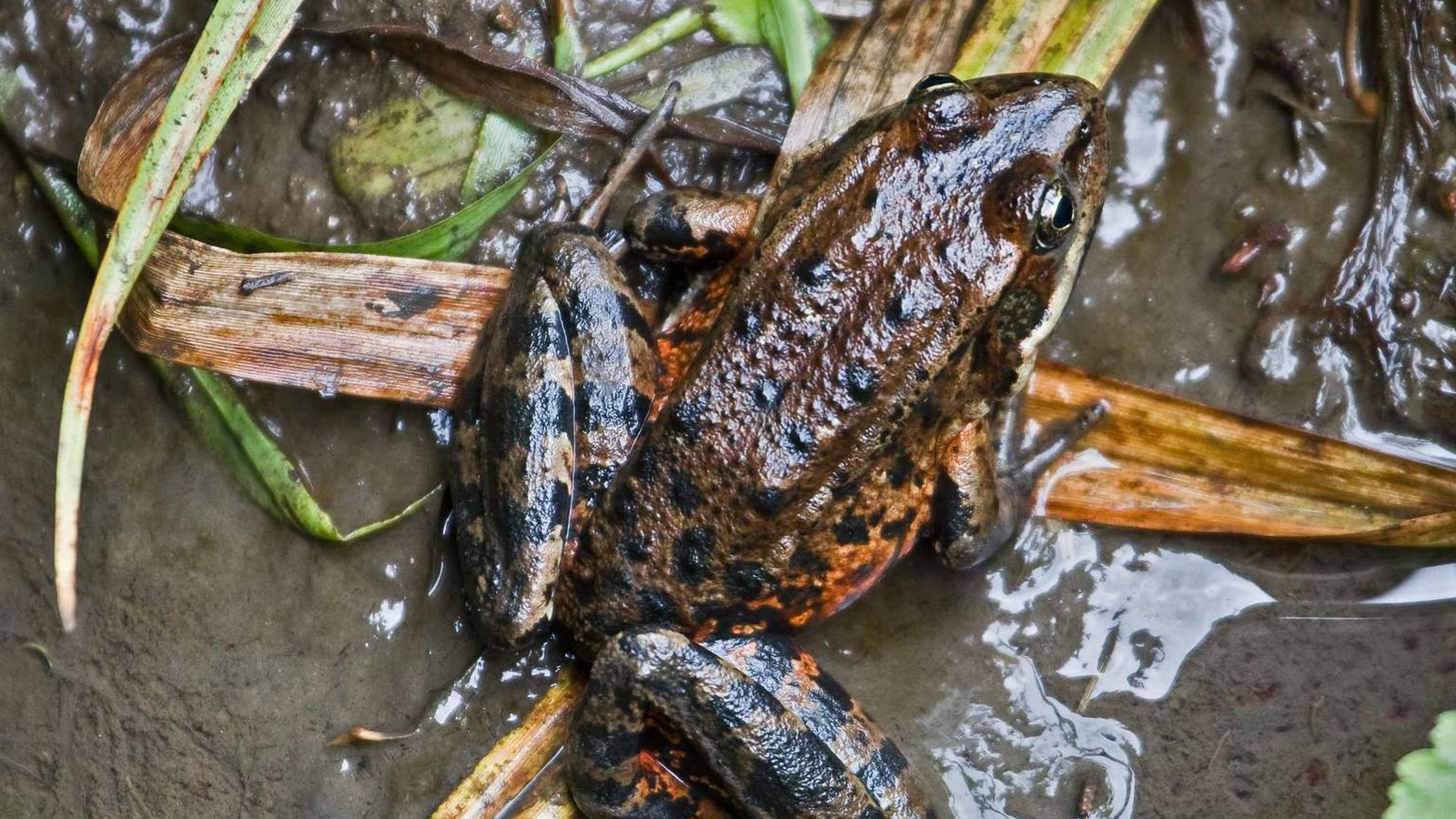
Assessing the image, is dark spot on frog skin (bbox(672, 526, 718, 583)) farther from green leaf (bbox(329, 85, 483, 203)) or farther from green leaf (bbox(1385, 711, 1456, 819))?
green leaf (bbox(1385, 711, 1456, 819))

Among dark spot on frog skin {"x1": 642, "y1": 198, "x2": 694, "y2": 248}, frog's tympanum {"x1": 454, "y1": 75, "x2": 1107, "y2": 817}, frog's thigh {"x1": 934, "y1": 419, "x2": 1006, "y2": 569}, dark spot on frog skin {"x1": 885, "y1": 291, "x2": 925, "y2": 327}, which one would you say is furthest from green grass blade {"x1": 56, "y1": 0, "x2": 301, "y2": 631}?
frog's thigh {"x1": 934, "y1": 419, "x2": 1006, "y2": 569}

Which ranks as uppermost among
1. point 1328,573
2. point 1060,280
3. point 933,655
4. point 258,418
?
point 1060,280

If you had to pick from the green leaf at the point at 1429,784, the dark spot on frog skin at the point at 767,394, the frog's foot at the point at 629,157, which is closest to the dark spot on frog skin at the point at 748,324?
the dark spot on frog skin at the point at 767,394

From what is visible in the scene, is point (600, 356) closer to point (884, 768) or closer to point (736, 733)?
point (736, 733)

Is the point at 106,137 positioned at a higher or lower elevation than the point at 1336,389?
higher

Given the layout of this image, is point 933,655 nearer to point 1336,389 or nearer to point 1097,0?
point 1336,389

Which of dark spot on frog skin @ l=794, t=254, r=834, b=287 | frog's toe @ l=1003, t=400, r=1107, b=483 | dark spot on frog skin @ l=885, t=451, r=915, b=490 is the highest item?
dark spot on frog skin @ l=794, t=254, r=834, b=287

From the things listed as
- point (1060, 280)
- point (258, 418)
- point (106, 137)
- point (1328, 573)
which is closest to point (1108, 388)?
point (1060, 280)

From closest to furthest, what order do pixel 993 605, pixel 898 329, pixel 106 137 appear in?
pixel 898 329
pixel 106 137
pixel 993 605

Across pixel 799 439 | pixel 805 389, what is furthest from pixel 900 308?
pixel 799 439
